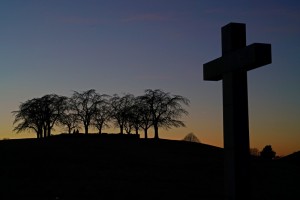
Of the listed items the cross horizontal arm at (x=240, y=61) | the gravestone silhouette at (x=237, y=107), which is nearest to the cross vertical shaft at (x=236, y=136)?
the gravestone silhouette at (x=237, y=107)

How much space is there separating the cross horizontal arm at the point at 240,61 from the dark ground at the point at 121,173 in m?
13.8

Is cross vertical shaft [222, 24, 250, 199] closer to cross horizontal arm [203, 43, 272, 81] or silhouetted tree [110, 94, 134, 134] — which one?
cross horizontal arm [203, 43, 272, 81]

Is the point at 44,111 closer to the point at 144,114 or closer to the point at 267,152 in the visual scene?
the point at 144,114

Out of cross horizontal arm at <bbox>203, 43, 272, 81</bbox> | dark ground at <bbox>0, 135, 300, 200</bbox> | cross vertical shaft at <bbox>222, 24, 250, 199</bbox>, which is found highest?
cross horizontal arm at <bbox>203, 43, 272, 81</bbox>

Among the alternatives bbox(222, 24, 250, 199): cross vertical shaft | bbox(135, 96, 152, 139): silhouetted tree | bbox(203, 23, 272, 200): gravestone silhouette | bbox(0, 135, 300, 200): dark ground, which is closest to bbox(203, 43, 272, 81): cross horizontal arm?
bbox(203, 23, 272, 200): gravestone silhouette

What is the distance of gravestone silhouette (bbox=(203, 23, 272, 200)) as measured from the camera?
28.7ft

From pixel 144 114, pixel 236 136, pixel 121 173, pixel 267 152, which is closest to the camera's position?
pixel 236 136

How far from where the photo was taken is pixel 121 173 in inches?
1219

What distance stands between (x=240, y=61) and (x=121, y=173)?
2320 cm

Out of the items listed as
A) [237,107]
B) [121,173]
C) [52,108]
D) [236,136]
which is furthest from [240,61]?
[52,108]

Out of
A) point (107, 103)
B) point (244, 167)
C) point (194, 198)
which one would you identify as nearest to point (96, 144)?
point (194, 198)

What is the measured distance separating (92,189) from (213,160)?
60.8 ft

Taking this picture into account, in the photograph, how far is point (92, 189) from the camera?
81.7ft

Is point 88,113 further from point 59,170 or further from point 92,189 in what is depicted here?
point 92,189
